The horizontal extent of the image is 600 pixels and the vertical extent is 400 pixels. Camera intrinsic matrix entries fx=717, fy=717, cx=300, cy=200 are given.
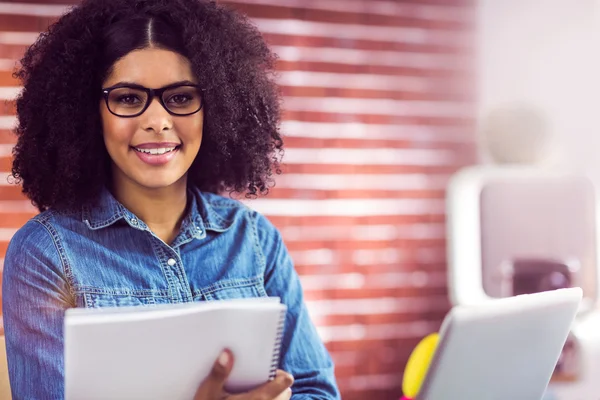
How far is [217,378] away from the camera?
104 cm

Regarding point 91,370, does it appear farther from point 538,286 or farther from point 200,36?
point 538,286

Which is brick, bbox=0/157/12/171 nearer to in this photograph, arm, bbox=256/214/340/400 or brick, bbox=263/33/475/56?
brick, bbox=263/33/475/56

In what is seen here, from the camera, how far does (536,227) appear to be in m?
2.77

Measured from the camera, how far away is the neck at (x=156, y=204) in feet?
4.82

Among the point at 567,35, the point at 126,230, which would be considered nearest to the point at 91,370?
the point at 126,230

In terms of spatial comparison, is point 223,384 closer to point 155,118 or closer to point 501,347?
point 501,347

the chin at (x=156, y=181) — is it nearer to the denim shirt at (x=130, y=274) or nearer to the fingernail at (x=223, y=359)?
the denim shirt at (x=130, y=274)

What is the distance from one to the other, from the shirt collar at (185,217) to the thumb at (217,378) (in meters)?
0.47

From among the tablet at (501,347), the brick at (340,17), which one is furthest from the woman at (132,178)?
the brick at (340,17)

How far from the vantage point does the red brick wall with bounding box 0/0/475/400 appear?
288cm

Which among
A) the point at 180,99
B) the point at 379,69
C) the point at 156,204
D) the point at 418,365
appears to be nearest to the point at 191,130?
the point at 180,99

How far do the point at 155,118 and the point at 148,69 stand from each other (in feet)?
0.34

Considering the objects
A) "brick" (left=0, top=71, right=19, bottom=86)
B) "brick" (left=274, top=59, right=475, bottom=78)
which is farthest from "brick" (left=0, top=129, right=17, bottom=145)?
"brick" (left=274, top=59, right=475, bottom=78)

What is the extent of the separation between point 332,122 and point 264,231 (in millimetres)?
1380
